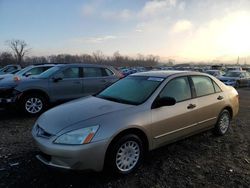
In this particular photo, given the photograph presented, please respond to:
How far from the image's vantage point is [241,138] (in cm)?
566

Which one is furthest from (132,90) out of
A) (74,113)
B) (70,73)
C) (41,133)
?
(70,73)

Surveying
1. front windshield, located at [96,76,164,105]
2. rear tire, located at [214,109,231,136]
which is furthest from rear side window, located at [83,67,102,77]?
rear tire, located at [214,109,231,136]

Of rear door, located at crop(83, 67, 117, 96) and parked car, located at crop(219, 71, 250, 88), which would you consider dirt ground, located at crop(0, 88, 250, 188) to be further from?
parked car, located at crop(219, 71, 250, 88)

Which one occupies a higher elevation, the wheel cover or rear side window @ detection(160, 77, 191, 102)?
rear side window @ detection(160, 77, 191, 102)

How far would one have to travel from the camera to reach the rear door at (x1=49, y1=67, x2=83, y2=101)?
7.98m

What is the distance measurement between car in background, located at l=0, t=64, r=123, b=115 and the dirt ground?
1.91m

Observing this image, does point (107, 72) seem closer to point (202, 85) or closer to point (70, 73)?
point (70, 73)

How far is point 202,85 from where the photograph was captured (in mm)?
5250

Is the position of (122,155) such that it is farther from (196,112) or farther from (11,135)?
(11,135)

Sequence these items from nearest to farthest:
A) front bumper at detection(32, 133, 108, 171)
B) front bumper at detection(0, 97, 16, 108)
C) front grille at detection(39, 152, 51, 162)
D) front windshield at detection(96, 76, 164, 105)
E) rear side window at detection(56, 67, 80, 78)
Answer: front bumper at detection(32, 133, 108, 171), front grille at detection(39, 152, 51, 162), front windshield at detection(96, 76, 164, 105), front bumper at detection(0, 97, 16, 108), rear side window at detection(56, 67, 80, 78)

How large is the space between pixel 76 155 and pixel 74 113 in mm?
808

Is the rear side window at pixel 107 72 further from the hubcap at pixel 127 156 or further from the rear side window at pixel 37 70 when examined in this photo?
the hubcap at pixel 127 156

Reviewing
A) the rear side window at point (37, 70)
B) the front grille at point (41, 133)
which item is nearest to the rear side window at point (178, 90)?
the front grille at point (41, 133)

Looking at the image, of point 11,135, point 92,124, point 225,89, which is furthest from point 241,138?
point 11,135
